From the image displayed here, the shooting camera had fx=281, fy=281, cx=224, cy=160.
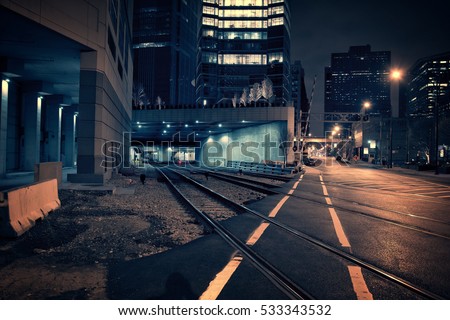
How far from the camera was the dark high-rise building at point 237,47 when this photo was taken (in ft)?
334

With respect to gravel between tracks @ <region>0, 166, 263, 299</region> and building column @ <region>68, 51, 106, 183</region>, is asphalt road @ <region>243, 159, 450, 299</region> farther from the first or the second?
building column @ <region>68, 51, 106, 183</region>

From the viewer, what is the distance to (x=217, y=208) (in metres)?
10.8

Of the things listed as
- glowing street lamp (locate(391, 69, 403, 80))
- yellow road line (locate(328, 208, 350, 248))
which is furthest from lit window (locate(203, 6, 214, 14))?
yellow road line (locate(328, 208, 350, 248))

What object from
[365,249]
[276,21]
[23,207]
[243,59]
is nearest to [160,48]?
[243,59]

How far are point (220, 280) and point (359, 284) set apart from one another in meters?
1.89

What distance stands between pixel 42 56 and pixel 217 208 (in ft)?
49.5

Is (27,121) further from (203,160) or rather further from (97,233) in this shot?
(203,160)

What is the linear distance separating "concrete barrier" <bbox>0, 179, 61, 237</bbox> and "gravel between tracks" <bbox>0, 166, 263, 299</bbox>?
192mm

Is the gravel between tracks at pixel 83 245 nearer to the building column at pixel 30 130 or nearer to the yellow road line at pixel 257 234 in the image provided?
the yellow road line at pixel 257 234

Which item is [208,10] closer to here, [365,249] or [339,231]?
[339,231]

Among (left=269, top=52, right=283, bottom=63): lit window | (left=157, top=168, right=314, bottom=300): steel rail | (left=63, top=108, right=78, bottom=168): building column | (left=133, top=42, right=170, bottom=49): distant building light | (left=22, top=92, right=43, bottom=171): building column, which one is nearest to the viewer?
(left=157, top=168, right=314, bottom=300): steel rail

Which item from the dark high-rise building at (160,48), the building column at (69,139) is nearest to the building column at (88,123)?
the building column at (69,139)

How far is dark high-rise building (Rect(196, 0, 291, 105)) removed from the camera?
10175 centimetres
